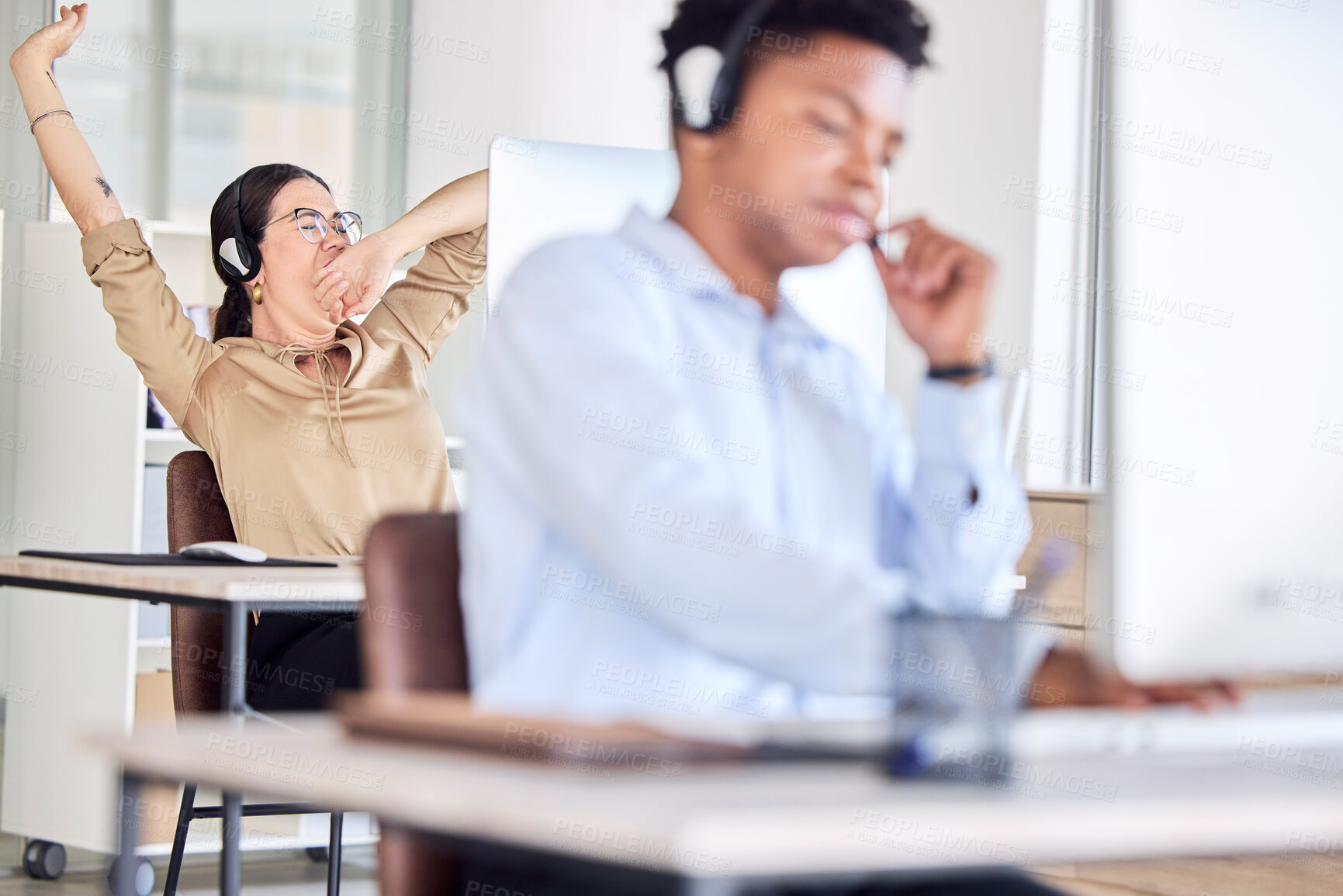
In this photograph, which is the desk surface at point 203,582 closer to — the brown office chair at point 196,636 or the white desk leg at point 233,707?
the white desk leg at point 233,707

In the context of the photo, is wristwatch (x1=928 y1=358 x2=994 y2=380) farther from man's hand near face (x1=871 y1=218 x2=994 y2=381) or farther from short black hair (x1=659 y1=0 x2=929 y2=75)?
short black hair (x1=659 y1=0 x2=929 y2=75)

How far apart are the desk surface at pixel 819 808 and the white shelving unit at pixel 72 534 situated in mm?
2687

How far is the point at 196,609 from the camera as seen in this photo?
88.6 inches

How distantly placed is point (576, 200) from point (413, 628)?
1.40 m

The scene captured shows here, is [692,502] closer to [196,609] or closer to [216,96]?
[196,609]

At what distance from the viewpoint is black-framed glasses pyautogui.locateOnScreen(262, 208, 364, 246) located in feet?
8.77

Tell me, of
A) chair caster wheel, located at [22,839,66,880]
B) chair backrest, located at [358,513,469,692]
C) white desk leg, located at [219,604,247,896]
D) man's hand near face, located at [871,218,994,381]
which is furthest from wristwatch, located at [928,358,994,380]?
chair caster wheel, located at [22,839,66,880]

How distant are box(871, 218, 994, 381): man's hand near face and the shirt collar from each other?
0.55 feet

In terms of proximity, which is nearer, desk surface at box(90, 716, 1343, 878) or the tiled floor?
desk surface at box(90, 716, 1343, 878)

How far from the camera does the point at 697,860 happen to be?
54cm

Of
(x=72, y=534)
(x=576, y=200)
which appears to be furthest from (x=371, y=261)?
(x=72, y=534)

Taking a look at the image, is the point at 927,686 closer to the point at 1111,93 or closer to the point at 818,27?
the point at 1111,93

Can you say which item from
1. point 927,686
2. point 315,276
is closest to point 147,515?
point 315,276

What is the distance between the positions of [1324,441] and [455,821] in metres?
0.40
